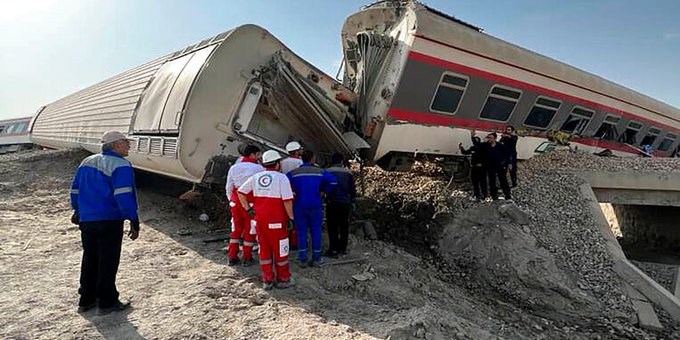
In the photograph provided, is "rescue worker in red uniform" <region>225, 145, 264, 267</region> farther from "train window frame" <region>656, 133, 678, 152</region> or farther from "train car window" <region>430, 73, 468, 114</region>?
"train window frame" <region>656, 133, 678, 152</region>

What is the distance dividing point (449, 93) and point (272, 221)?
4719 millimetres

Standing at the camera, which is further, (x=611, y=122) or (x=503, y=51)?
(x=611, y=122)

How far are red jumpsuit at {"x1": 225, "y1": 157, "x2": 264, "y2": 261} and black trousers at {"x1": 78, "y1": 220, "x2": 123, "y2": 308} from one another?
1.47 m

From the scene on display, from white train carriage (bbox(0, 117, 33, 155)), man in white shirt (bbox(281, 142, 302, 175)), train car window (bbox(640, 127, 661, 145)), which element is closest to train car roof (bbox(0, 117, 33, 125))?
white train carriage (bbox(0, 117, 33, 155))

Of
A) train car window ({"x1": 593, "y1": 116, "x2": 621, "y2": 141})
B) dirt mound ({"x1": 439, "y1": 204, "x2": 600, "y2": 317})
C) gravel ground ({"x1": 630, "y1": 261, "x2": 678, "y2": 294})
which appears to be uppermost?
train car window ({"x1": 593, "y1": 116, "x2": 621, "y2": 141})

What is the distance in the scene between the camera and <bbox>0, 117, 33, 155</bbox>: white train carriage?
747 inches

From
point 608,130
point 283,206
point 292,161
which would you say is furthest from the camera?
point 608,130

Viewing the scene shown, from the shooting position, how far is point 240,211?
16.4 feet

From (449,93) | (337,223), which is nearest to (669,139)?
(449,93)

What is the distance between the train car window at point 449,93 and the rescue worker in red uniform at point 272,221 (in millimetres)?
4076

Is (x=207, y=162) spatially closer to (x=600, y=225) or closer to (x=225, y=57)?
(x=225, y=57)

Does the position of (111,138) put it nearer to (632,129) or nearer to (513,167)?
Answer: (513,167)

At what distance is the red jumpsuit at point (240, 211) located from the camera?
4863 millimetres

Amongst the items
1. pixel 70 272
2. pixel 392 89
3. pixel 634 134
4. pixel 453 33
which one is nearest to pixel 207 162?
pixel 70 272
